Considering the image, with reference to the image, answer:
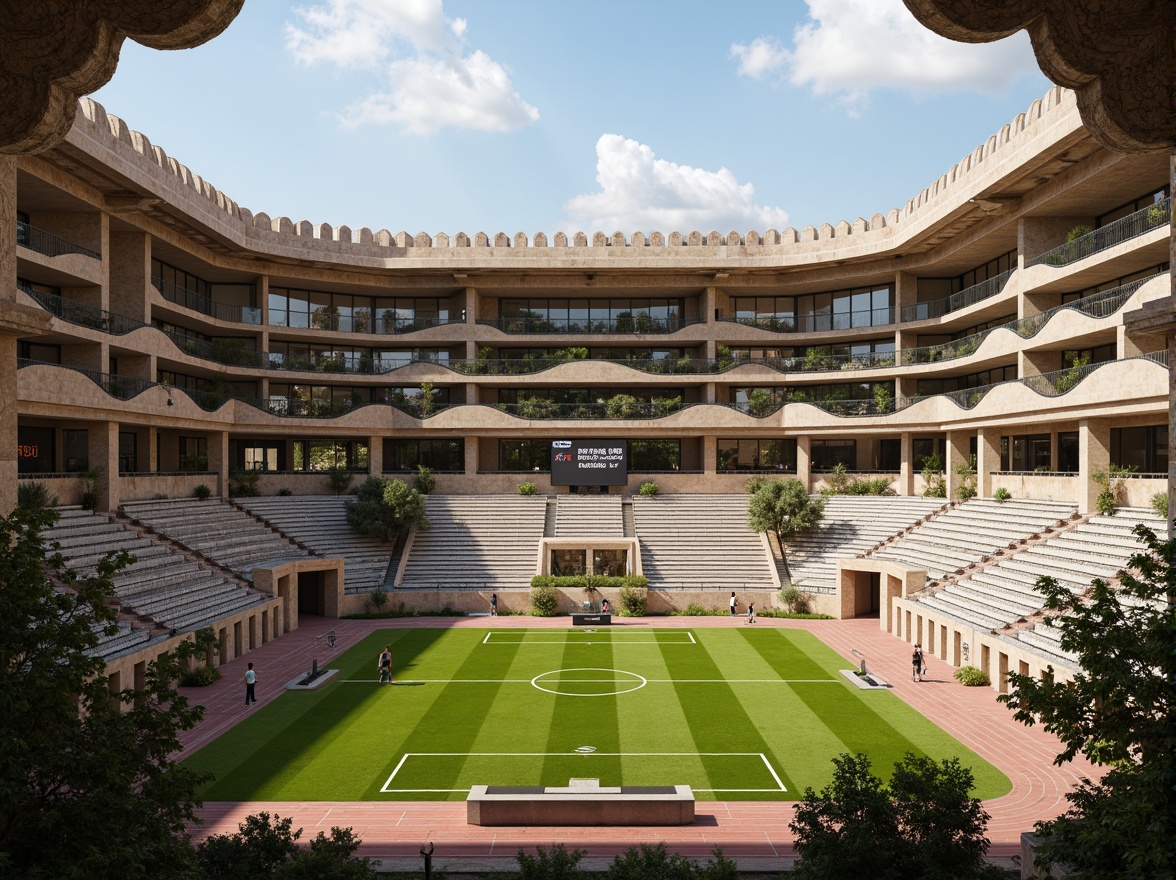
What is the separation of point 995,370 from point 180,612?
153ft

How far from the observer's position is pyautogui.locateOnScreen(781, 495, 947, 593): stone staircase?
4744cm

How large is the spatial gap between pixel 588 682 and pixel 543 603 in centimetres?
1383

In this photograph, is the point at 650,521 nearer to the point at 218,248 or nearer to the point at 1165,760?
the point at 218,248

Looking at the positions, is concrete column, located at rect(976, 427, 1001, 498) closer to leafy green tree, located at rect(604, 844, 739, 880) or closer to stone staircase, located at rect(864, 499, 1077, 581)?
stone staircase, located at rect(864, 499, 1077, 581)

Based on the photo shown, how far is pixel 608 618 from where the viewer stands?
42625mm

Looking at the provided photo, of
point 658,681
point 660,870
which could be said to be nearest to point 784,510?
point 658,681

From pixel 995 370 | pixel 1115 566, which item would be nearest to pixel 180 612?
pixel 1115 566

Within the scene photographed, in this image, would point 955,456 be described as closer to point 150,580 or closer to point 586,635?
point 586,635

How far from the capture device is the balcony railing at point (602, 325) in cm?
6125

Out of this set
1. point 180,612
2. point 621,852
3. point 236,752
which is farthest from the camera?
point 180,612

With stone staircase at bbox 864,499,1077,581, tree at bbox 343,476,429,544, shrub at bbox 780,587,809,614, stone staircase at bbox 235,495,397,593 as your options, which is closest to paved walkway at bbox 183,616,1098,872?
stone staircase at bbox 864,499,1077,581

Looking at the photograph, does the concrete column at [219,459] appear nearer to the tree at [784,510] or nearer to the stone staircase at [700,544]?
the stone staircase at [700,544]

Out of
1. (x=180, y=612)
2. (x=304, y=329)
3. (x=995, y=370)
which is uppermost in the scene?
(x=304, y=329)

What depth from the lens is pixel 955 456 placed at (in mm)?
49312
